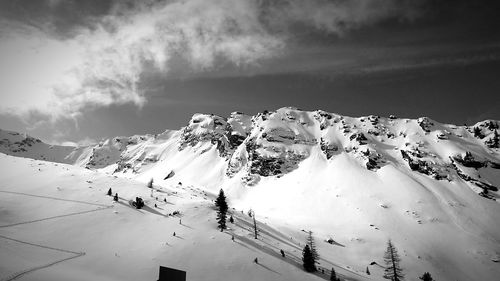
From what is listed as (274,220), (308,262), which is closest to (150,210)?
(308,262)

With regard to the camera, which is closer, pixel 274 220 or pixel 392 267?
pixel 392 267

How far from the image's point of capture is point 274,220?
121 metres

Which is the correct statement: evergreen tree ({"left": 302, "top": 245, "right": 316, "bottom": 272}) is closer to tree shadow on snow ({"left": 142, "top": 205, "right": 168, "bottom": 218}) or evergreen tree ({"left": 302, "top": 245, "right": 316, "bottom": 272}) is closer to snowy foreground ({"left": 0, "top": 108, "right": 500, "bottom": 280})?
snowy foreground ({"left": 0, "top": 108, "right": 500, "bottom": 280})

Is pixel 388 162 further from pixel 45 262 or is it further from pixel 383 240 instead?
pixel 45 262

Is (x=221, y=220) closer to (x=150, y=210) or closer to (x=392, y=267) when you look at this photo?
(x=150, y=210)

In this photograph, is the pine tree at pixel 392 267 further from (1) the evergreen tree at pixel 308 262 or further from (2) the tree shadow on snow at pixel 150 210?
(2) the tree shadow on snow at pixel 150 210

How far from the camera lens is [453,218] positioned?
139375 mm

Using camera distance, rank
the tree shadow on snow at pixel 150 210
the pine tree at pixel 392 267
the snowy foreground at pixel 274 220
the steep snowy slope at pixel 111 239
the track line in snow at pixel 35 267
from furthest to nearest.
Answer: the tree shadow on snow at pixel 150 210 → the pine tree at pixel 392 267 → the snowy foreground at pixel 274 220 → the steep snowy slope at pixel 111 239 → the track line in snow at pixel 35 267

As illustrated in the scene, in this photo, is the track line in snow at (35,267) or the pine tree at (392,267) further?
the pine tree at (392,267)

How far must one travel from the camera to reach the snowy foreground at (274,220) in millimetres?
55344

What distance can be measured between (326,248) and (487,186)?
383ft

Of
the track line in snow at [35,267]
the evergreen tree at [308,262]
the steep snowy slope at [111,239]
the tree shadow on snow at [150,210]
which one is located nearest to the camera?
the track line in snow at [35,267]

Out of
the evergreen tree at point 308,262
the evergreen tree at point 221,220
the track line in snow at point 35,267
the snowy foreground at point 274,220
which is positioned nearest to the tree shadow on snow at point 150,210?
the snowy foreground at point 274,220

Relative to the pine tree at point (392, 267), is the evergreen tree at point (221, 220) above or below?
above
